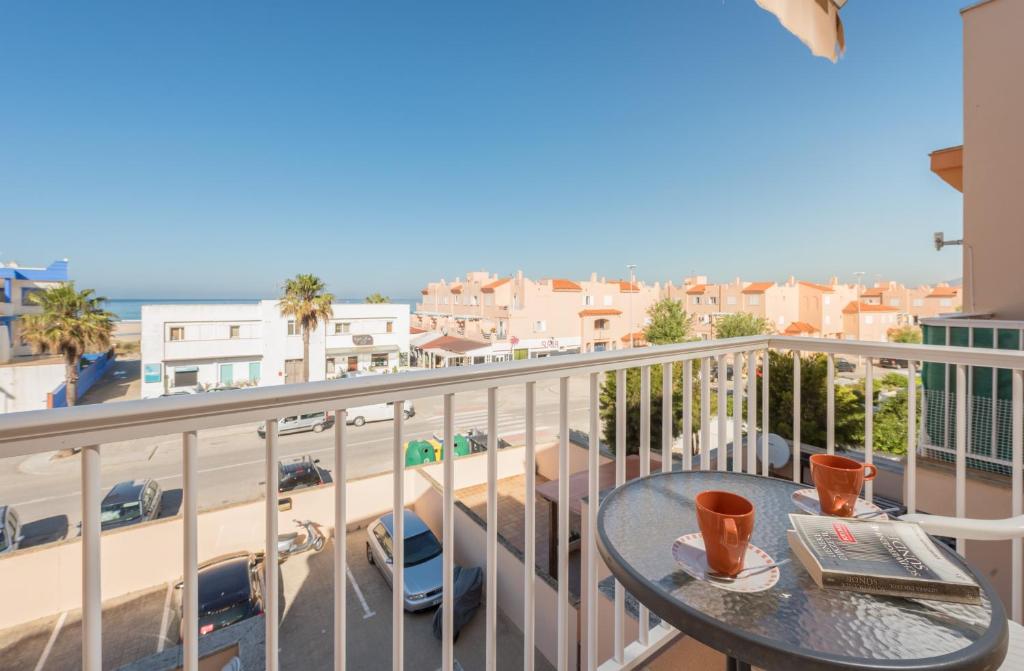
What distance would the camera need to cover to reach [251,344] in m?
9.44

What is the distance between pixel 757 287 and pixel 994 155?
2266 cm

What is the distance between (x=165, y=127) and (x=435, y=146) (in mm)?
10578

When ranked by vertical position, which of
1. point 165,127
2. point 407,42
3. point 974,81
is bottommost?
point 974,81

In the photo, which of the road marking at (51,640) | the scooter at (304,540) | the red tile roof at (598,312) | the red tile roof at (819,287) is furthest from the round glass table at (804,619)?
the red tile roof at (819,287)

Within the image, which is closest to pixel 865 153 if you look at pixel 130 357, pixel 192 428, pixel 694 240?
pixel 192 428

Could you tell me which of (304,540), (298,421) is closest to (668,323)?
(304,540)

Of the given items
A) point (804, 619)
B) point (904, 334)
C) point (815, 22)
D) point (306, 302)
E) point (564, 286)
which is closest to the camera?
point (804, 619)

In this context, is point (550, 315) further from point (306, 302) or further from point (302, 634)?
point (302, 634)

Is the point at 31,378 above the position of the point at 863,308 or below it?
below

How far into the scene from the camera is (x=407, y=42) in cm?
1198

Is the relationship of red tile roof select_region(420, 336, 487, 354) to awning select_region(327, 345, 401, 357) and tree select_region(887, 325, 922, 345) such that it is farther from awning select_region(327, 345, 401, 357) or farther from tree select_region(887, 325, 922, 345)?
tree select_region(887, 325, 922, 345)

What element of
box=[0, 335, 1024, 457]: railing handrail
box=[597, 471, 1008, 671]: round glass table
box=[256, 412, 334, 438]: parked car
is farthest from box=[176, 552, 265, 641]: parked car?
box=[597, 471, 1008, 671]: round glass table

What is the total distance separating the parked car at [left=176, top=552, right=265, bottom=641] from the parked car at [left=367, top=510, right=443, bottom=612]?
1.47 meters

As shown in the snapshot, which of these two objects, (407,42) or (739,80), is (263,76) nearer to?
(407,42)
